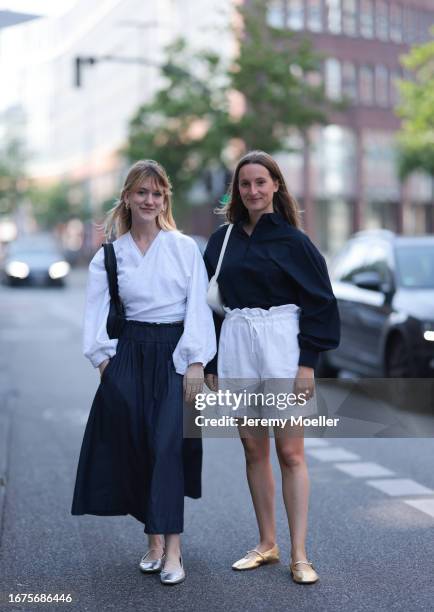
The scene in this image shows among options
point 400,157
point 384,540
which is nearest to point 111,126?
point 400,157

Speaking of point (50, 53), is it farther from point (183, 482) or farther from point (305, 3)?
point (183, 482)

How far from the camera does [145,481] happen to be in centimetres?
545

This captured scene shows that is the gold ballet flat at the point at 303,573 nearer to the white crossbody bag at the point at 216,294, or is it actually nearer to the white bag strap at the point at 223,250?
the white crossbody bag at the point at 216,294

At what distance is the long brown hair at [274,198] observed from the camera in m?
5.31

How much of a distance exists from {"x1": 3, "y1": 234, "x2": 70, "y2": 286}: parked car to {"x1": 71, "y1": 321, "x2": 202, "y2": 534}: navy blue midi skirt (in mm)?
36995

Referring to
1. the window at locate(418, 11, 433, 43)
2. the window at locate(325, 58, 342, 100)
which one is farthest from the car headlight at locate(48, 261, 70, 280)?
the window at locate(418, 11, 433, 43)

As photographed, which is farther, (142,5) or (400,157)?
(142,5)

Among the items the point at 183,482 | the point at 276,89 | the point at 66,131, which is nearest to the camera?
the point at 183,482

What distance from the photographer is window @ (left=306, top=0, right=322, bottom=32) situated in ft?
195

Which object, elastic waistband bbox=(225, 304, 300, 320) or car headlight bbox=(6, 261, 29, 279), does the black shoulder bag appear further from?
car headlight bbox=(6, 261, 29, 279)

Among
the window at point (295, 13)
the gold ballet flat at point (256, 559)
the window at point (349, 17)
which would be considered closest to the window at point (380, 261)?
Result: the gold ballet flat at point (256, 559)

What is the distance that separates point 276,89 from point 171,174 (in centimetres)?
696

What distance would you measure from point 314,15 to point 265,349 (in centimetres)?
5707

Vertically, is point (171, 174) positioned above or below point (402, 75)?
below
